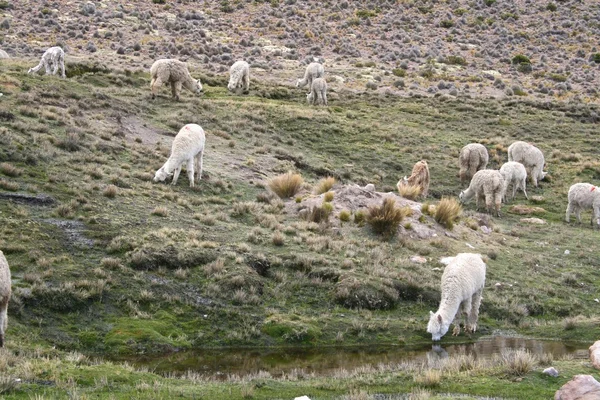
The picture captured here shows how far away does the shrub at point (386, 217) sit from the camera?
20.2 m

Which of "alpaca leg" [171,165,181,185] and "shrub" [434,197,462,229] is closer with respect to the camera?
"alpaca leg" [171,165,181,185]

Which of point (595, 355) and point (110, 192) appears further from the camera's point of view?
point (110, 192)

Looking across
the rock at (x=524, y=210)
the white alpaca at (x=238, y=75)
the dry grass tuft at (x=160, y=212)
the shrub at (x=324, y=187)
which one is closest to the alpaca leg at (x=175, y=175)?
the dry grass tuft at (x=160, y=212)

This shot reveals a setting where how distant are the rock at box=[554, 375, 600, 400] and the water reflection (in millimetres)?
3628

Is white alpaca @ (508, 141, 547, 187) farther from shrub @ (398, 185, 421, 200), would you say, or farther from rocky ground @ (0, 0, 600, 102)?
rocky ground @ (0, 0, 600, 102)

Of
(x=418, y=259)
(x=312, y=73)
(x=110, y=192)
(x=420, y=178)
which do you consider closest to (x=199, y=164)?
(x=110, y=192)

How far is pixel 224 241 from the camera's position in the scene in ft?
58.6

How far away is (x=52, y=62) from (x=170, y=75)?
20.4ft

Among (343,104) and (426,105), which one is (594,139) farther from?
(343,104)

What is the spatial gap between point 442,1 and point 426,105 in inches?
1709

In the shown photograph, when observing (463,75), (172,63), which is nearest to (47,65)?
(172,63)

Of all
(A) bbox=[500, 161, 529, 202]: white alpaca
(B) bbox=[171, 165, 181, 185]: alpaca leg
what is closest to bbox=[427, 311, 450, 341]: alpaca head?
(B) bbox=[171, 165, 181, 185]: alpaca leg

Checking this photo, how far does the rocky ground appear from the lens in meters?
50.0

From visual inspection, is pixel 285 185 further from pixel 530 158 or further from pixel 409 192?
pixel 530 158
